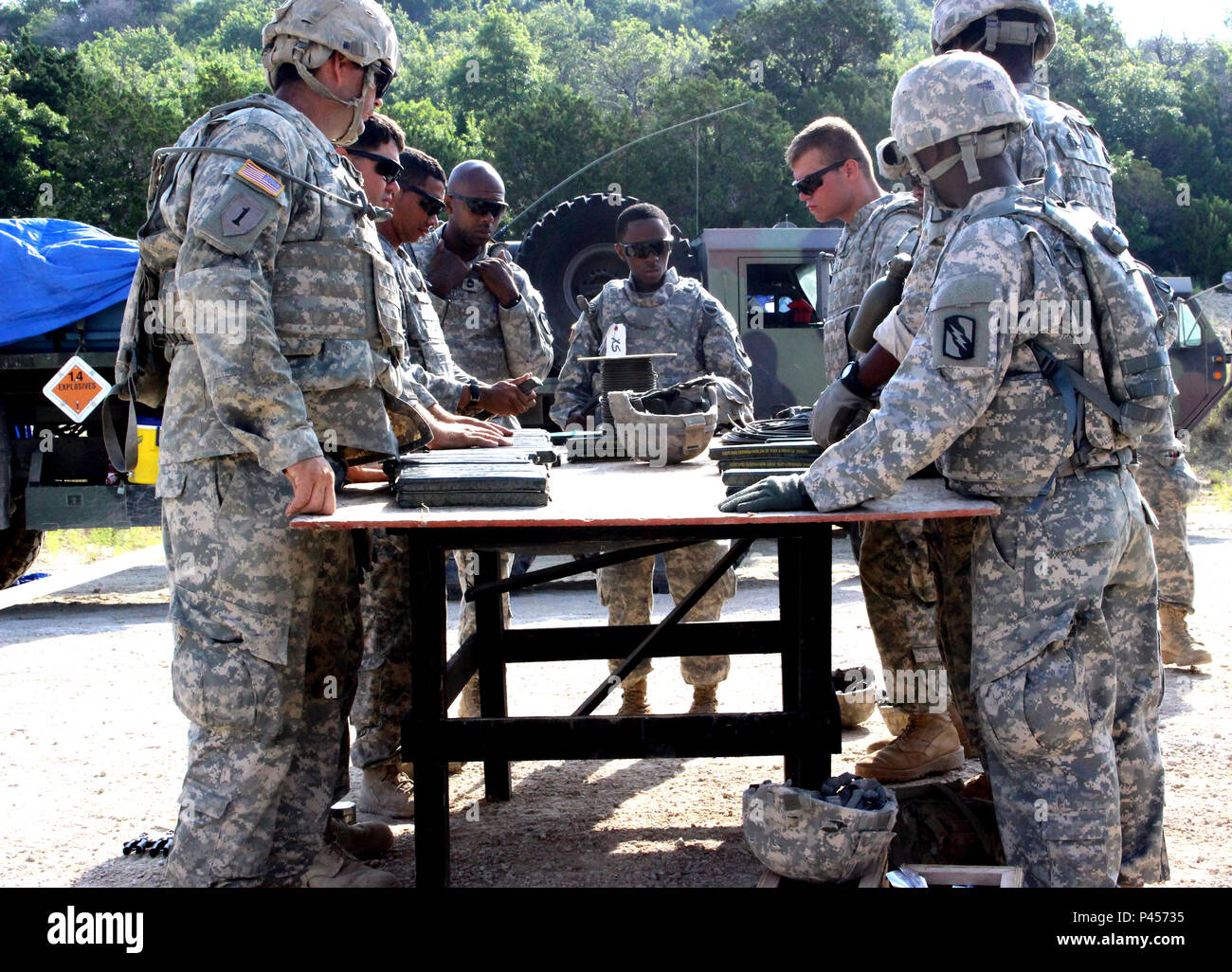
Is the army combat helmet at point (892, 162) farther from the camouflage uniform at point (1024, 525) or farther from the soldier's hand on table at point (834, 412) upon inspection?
the soldier's hand on table at point (834, 412)

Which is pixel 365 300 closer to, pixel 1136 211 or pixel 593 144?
pixel 593 144

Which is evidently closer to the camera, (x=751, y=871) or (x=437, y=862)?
(x=437, y=862)

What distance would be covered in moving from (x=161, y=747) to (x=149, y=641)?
195cm

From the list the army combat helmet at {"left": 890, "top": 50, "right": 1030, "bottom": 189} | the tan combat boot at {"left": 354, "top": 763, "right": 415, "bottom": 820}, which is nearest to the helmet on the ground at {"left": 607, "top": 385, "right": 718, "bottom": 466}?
the army combat helmet at {"left": 890, "top": 50, "right": 1030, "bottom": 189}

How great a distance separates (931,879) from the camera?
2.60 metres

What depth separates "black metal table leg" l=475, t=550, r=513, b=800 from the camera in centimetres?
375

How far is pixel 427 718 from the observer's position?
270 cm

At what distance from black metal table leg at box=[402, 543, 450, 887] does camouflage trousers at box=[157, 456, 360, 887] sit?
0.31 metres

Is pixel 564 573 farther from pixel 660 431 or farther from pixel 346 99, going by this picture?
pixel 346 99

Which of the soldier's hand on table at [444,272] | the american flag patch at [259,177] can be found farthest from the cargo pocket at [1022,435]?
the soldier's hand on table at [444,272]

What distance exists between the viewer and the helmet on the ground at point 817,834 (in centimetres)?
243
